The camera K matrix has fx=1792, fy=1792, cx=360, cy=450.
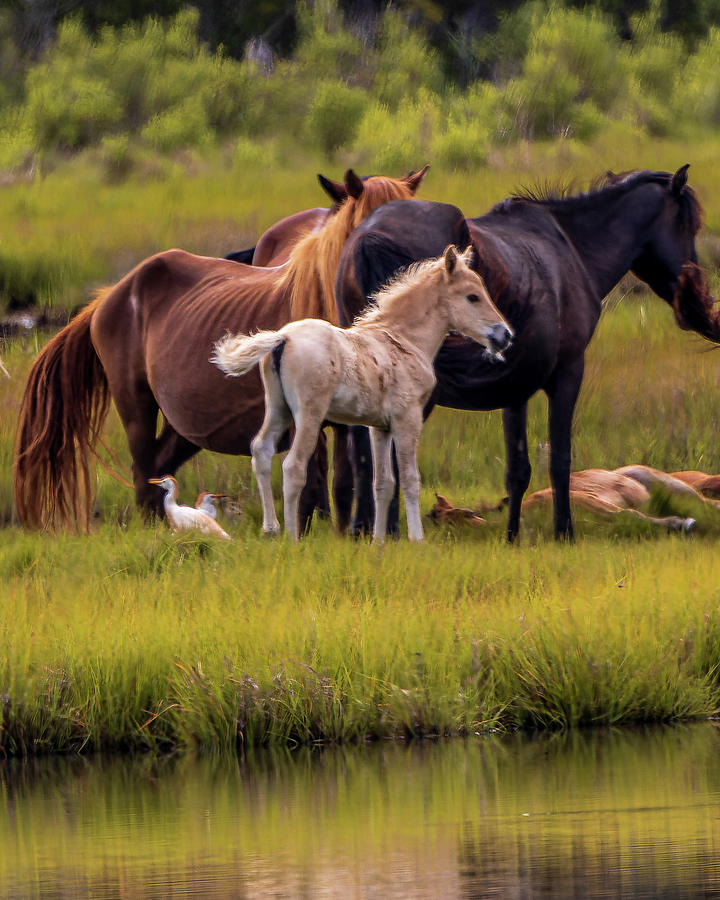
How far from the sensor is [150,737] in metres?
6.28

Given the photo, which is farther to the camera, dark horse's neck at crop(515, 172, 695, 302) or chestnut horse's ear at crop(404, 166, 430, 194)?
dark horse's neck at crop(515, 172, 695, 302)

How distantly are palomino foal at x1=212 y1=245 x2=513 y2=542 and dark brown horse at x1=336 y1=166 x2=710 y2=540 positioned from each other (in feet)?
1.08

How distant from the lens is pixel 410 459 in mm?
8578

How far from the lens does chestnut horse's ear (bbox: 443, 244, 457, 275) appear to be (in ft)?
28.1

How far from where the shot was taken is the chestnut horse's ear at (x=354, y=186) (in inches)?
369

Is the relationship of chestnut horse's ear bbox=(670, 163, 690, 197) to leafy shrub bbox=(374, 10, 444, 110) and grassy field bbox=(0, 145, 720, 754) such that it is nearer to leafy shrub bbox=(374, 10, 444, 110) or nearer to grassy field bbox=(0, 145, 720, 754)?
grassy field bbox=(0, 145, 720, 754)

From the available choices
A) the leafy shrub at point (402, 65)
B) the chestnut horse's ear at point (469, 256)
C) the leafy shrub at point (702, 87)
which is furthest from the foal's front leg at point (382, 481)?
the leafy shrub at point (402, 65)

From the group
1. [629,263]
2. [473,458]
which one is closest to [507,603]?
[629,263]

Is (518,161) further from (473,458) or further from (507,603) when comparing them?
(507,603)

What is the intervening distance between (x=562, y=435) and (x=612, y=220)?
1.40 metres

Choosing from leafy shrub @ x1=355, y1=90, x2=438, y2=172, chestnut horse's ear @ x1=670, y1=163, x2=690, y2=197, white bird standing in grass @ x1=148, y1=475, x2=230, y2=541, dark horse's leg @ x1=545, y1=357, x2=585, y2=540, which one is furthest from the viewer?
leafy shrub @ x1=355, y1=90, x2=438, y2=172


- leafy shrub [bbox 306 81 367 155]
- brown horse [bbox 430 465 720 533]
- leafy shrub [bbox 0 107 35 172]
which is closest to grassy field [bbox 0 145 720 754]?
brown horse [bbox 430 465 720 533]

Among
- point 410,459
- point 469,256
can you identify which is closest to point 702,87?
point 469,256

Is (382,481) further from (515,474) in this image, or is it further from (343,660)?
(343,660)
